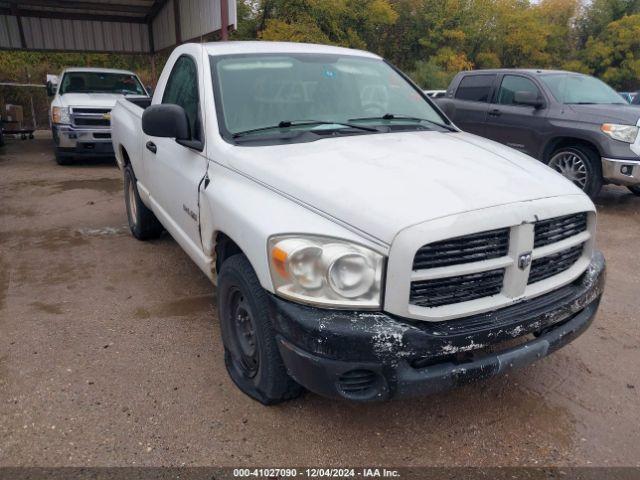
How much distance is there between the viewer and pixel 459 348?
7.39 ft

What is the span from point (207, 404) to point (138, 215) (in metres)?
2.98

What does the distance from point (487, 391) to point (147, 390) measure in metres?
1.91

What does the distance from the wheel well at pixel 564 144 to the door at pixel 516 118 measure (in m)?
0.14

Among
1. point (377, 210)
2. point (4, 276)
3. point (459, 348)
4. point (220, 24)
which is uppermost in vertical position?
point (220, 24)

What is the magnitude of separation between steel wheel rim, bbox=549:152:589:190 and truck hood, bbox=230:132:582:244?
14.7 feet

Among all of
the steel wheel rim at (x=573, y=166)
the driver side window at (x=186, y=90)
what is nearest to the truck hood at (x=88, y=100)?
the driver side window at (x=186, y=90)

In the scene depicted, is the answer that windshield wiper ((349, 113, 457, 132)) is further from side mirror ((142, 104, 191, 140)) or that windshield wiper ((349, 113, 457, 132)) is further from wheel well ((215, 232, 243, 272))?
wheel well ((215, 232, 243, 272))

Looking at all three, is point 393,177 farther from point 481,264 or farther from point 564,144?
point 564,144

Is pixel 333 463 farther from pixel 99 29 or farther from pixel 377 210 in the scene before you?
pixel 99 29

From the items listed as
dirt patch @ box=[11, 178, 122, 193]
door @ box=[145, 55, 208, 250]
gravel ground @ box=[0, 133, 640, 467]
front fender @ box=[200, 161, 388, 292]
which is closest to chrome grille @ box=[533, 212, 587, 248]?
front fender @ box=[200, 161, 388, 292]

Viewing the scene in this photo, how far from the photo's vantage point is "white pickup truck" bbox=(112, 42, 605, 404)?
2.21m

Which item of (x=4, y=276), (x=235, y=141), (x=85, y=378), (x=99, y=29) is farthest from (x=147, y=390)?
(x=99, y=29)

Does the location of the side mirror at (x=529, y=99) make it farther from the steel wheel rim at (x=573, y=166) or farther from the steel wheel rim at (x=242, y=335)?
the steel wheel rim at (x=242, y=335)

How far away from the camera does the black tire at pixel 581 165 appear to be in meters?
6.91
